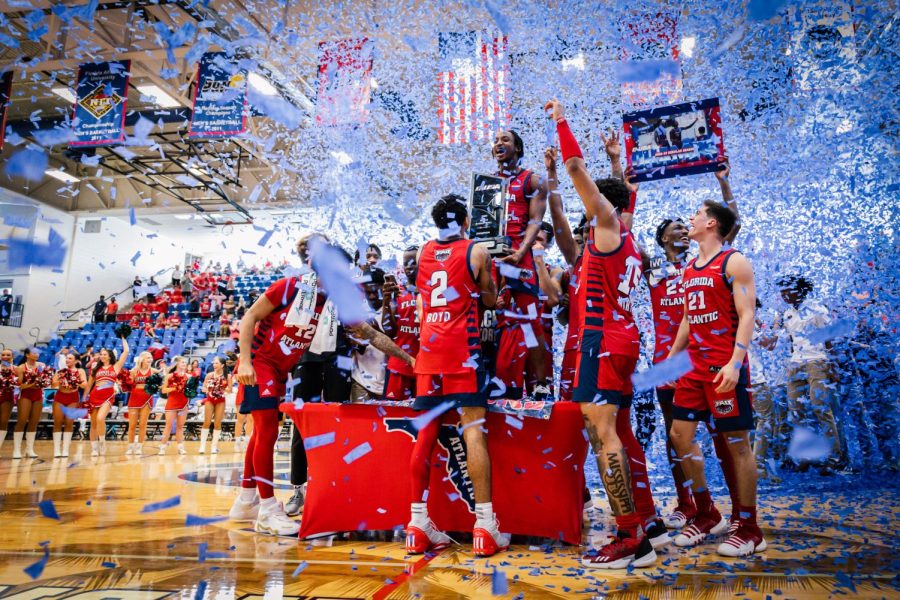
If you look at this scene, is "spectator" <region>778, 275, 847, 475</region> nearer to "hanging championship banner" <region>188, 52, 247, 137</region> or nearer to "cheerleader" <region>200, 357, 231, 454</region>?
"cheerleader" <region>200, 357, 231, 454</region>

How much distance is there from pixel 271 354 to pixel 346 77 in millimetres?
5568

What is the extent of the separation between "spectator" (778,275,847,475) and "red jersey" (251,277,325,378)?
456 cm

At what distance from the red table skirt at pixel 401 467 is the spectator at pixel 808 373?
11.6ft

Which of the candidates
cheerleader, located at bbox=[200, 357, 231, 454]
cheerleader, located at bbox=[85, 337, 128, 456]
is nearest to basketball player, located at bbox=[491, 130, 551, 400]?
cheerleader, located at bbox=[200, 357, 231, 454]

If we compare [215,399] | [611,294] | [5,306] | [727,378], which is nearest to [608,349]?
[611,294]

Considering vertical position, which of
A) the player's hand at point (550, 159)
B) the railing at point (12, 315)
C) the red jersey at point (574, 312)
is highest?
the railing at point (12, 315)

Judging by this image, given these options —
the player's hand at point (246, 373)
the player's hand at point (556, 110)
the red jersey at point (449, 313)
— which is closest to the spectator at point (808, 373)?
the player's hand at point (556, 110)

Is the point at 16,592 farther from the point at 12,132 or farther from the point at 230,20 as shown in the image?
the point at 12,132

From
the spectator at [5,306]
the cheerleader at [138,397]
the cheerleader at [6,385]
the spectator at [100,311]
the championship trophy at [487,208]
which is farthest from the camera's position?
the spectator at [100,311]

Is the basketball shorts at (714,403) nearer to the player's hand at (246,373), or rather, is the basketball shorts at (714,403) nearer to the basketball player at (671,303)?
the basketball player at (671,303)

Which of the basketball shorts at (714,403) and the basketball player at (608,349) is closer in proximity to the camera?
the basketball player at (608,349)

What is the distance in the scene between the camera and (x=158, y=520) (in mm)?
3518

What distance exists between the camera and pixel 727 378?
2623 mm

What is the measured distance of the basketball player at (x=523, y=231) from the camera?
3.52 meters
